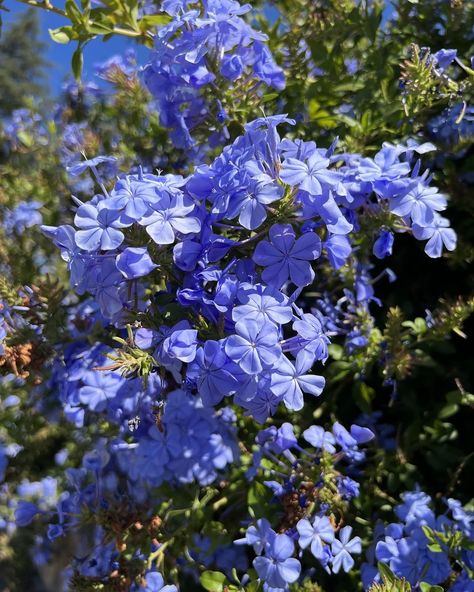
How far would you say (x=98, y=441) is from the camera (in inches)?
72.0

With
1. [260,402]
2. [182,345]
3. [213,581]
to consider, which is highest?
[182,345]

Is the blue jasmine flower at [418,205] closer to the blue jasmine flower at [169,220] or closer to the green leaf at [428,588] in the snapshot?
the blue jasmine flower at [169,220]

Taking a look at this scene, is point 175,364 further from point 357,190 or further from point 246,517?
point 246,517

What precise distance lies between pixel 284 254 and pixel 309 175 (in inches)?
4.9

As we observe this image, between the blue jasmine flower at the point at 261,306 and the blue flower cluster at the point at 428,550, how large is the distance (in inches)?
23.0

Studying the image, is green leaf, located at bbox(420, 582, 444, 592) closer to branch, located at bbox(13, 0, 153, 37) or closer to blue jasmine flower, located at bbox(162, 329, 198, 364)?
blue jasmine flower, located at bbox(162, 329, 198, 364)

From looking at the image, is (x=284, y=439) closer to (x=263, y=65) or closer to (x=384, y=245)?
(x=384, y=245)

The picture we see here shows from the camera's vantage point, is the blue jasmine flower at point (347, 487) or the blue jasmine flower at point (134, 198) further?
the blue jasmine flower at point (347, 487)

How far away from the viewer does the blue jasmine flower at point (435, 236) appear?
1.18 meters

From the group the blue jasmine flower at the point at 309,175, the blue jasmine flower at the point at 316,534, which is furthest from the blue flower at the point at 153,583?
the blue jasmine flower at the point at 309,175

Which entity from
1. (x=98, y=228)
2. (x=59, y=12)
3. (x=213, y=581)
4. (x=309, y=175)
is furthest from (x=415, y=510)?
(x=59, y=12)

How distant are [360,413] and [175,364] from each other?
0.83 meters

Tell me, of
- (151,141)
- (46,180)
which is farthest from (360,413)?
(46,180)

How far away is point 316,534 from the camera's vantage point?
4.07 feet
